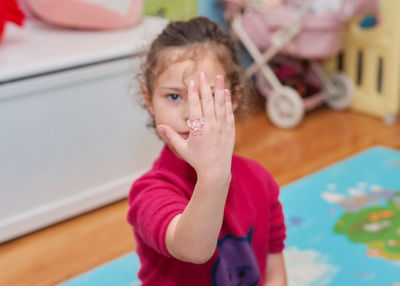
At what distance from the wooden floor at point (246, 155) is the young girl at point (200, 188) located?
324 millimetres

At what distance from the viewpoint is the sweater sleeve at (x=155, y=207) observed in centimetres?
69

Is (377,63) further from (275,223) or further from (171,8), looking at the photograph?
(275,223)

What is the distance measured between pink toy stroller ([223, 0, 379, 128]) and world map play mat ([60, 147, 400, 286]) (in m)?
0.44

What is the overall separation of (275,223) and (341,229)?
55 cm

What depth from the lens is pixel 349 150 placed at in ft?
6.37

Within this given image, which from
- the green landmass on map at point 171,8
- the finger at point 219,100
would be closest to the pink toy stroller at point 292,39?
the green landmass on map at point 171,8

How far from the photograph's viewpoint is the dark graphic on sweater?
0.85 m

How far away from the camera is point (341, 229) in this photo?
144 cm

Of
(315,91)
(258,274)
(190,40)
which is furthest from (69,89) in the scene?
(315,91)

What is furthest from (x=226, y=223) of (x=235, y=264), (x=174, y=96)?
(x=174, y=96)

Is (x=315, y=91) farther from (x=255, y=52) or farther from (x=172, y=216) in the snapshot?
(x=172, y=216)

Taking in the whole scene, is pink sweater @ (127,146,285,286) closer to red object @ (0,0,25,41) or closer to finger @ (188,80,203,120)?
finger @ (188,80,203,120)

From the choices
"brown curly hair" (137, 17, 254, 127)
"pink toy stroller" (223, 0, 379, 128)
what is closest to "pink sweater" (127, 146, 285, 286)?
"brown curly hair" (137, 17, 254, 127)

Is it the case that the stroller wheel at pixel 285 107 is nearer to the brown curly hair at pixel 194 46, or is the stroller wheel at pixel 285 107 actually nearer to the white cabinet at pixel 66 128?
the white cabinet at pixel 66 128
